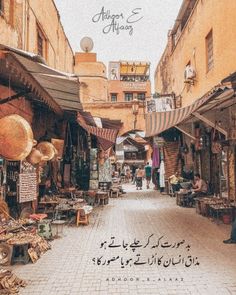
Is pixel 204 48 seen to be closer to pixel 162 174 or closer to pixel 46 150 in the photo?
pixel 162 174

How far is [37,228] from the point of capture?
743 centimetres

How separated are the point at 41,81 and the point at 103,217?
6004mm

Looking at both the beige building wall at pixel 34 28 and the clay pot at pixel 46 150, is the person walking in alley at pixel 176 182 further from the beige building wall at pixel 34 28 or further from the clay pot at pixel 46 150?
the clay pot at pixel 46 150

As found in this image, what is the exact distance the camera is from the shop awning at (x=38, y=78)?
444 cm

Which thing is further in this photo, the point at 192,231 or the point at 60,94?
the point at 192,231

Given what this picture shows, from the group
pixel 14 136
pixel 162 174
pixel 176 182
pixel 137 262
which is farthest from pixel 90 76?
pixel 14 136

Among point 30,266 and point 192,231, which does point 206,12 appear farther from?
point 30,266

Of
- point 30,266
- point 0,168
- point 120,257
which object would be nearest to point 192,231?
point 120,257

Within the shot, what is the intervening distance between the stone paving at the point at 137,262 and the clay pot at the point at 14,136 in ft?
6.31

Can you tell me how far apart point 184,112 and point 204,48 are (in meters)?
4.97

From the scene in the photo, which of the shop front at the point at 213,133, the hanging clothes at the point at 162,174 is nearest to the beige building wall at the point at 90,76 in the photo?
the hanging clothes at the point at 162,174

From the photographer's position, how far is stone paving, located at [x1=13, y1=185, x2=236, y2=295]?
4703 millimetres

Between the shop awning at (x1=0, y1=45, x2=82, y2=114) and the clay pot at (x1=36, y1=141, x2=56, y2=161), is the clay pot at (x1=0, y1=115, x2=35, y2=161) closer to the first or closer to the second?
the shop awning at (x1=0, y1=45, x2=82, y2=114)

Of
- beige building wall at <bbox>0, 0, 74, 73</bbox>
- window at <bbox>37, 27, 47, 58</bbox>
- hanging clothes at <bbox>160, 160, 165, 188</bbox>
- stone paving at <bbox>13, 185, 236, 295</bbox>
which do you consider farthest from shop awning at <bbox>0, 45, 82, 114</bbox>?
hanging clothes at <bbox>160, 160, 165, 188</bbox>
